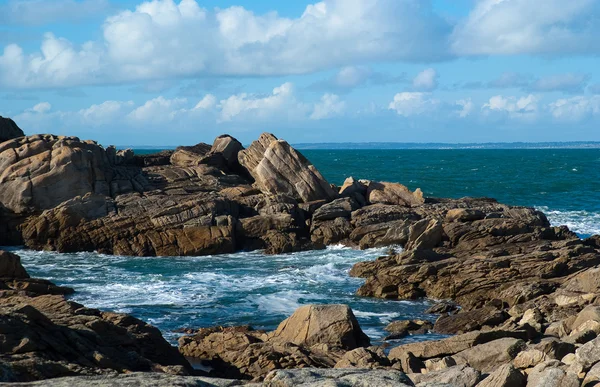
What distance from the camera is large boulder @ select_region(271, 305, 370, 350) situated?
661 inches

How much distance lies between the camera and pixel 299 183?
132 ft

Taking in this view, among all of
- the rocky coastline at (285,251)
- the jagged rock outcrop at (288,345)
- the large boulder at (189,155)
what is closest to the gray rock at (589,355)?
the rocky coastline at (285,251)

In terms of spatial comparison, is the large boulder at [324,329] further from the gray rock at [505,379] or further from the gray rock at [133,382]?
the gray rock at [133,382]

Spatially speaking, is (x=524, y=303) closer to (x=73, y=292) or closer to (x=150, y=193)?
(x=73, y=292)

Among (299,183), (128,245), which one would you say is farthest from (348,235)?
(128,245)

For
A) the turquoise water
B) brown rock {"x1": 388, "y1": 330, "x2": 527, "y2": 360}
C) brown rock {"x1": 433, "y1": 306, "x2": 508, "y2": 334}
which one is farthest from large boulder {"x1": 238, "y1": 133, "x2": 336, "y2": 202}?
brown rock {"x1": 388, "y1": 330, "x2": 527, "y2": 360}

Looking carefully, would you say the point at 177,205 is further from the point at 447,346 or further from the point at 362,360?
the point at 362,360

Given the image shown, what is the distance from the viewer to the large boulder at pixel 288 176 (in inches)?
1575

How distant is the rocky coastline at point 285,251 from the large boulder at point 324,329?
35 millimetres

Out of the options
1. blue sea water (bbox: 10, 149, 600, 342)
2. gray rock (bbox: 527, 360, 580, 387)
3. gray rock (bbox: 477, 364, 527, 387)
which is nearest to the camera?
gray rock (bbox: 527, 360, 580, 387)

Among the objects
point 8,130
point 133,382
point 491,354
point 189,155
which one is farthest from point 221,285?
point 8,130

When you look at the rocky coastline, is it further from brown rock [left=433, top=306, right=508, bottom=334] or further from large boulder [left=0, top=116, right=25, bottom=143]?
large boulder [left=0, top=116, right=25, bottom=143]

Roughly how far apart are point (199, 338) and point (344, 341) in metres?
3.49

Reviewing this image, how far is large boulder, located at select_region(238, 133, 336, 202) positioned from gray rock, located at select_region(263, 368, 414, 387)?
106ft
